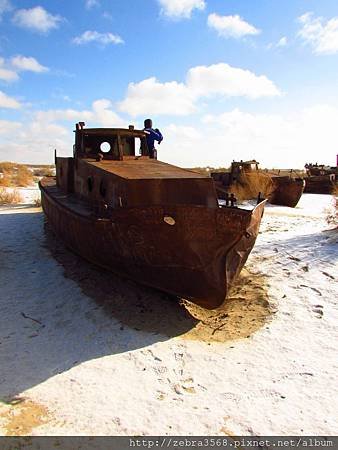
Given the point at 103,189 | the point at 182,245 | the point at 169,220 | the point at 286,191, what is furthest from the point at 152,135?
the point at 286,191

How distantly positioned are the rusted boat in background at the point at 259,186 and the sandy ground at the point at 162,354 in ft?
28.8

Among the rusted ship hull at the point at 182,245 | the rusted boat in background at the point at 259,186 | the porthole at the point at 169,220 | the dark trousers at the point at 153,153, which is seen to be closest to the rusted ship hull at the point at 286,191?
the rusted boat in background at the point at 259,186

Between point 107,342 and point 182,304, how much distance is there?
4.55ft

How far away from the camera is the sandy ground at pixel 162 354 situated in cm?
315

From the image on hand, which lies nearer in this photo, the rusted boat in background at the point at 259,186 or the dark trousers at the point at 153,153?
the dark trousers at the point at 153,153

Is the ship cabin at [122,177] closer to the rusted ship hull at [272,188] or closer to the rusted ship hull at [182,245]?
the rusted ship hull at [182,245]

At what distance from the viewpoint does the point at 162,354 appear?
4.11 meters

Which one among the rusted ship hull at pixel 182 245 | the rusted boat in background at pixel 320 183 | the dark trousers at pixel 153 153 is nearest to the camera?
A: the rusted ship hull at pixel 182 245

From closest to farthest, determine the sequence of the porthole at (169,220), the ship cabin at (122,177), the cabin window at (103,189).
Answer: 1. the porthole at (169,220)
2. the ship cabin at (122,177)
3. the cabin window at (103,189)

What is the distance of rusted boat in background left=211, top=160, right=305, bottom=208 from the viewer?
598 inches

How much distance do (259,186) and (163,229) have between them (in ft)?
39.2

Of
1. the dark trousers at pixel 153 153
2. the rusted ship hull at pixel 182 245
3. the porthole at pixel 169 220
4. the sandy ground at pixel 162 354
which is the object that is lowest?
the sandy ground at pixel 162 354

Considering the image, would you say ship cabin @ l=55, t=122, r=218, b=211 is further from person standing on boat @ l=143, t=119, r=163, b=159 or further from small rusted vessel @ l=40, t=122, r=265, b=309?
person standing on boat @ l=143, t=119, r=163, b=159

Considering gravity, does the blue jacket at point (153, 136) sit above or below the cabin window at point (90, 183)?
above
